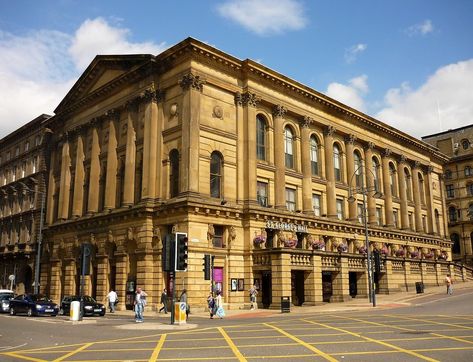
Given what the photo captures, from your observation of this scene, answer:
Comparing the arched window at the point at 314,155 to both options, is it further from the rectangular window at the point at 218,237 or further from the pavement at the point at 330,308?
the rectangular window at the point at 218,237

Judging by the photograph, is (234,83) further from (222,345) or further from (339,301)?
(222,345)

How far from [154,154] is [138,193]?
3919mm

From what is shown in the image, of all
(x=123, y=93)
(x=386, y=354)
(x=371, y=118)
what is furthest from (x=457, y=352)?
(x=371, y=118)

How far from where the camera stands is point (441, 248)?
6391cm

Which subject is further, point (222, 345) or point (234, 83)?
point (234, 83)

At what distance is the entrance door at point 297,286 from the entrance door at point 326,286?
1.87 meters

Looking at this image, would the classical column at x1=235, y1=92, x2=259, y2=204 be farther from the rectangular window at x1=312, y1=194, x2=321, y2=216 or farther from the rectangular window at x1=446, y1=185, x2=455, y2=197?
the rectangular window at x1=446, y1=185, x2=455, y2=197

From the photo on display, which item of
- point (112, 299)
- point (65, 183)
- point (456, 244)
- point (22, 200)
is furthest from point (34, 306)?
point (456, 244)

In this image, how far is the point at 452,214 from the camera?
83312mm

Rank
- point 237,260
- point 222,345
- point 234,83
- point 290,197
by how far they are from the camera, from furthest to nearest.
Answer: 1. point 290,197
2. point 234,83
3. point 237,260
4. point 222,345

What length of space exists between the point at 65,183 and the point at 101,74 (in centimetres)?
1201

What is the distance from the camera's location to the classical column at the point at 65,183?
4919 centimetres

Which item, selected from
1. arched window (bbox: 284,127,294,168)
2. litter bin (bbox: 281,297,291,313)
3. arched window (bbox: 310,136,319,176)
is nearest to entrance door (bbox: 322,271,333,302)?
litter bin (bbox: 281,297,291,313)

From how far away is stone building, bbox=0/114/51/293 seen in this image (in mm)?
58000
